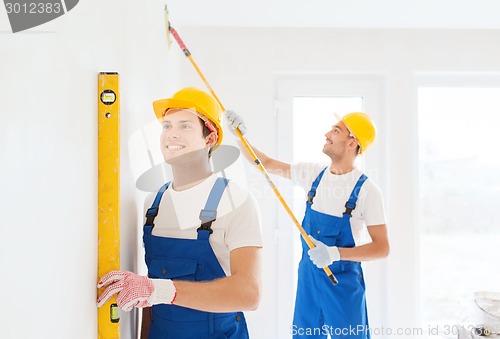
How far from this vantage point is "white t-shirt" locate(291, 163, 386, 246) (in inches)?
102

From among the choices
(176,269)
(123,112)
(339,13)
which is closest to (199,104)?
(123,112)

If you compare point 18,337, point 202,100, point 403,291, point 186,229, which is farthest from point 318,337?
point 18,337

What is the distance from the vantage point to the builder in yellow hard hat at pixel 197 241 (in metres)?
1.34

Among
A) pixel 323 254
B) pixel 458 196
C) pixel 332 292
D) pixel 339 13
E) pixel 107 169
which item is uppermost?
pixel 339 13

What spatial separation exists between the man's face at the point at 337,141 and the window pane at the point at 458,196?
1.03m

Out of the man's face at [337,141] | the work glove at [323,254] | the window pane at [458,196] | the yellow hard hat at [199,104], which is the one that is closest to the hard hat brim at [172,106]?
the yellow hard hat at [199,104]

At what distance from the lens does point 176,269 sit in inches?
57.2

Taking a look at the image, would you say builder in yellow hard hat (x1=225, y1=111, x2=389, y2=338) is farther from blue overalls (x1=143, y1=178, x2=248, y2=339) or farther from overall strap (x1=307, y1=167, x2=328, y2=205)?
blue overalls (x1=143, y1=178, x2=248, y2=339)

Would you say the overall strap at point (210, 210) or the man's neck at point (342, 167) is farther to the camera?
Answer: the man's neck at point (342, 167)

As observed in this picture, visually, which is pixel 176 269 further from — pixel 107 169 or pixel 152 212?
pixel 107 169

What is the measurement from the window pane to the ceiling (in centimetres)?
56

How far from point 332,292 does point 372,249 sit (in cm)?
31

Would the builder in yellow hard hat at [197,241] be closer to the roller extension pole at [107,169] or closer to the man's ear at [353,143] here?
the roller extension pole at [107,169]

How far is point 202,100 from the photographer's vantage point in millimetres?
1591
